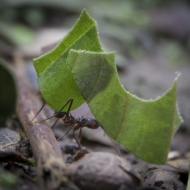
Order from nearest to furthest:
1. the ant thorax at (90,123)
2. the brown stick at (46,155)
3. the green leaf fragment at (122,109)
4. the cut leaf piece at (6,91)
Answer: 1. the brown stick at (46,155)
2. the green leaf fragment at (122,109)
3. the cut leaf piece at (6,91)
4. the ant thorax at (90,123)

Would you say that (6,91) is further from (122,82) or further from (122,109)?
(122,82)

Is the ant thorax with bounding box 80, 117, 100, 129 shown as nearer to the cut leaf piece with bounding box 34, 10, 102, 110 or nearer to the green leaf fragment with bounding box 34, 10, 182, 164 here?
the cut leaf piece with bounding box 34, 10, 102, 110

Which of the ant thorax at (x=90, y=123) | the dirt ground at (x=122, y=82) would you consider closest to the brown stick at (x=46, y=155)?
the dirt ground at (x=122, y=82)

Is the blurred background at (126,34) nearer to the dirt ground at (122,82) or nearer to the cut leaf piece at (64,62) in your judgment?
the dirt ground at (122,82)

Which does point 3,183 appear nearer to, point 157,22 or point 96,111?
point 96,111

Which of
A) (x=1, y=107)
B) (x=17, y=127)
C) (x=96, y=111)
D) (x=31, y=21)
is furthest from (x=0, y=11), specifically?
(x=96, y=111)

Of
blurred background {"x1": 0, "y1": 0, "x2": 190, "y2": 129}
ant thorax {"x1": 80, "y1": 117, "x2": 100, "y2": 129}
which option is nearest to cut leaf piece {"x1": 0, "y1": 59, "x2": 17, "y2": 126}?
ant thorax {"x1": 80, "y1": 117, "x2": 100, "y2": 129}
